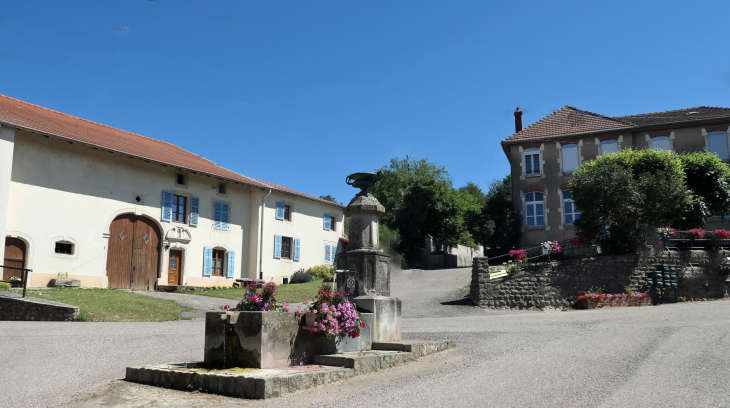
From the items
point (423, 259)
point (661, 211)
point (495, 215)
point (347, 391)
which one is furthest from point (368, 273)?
point (423, 259)

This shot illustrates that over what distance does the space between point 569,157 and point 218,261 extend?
1875 cm

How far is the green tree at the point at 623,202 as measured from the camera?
19.3 metres

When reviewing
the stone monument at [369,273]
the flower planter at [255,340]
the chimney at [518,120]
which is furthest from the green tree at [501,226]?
the flower planter at [255,340]

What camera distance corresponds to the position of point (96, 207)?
21359 millimetres

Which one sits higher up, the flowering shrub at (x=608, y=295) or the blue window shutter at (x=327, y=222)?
the blue window shutter at (x=327, y=222)

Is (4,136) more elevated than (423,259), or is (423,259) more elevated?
(4,136)

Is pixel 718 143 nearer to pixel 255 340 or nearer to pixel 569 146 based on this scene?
pixel 569 146

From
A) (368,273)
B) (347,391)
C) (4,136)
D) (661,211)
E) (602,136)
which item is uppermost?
(602,136)

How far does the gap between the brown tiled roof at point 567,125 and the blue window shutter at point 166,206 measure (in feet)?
57.4

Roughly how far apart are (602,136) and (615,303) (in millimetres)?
14042

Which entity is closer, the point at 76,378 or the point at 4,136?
the point at 76,378

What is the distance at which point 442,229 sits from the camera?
32.5 metres

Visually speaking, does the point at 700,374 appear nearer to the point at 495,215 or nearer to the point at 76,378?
the point at 76,378

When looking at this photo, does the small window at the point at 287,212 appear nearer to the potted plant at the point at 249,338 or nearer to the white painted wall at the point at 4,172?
the white painted wall at the point at 4,172
